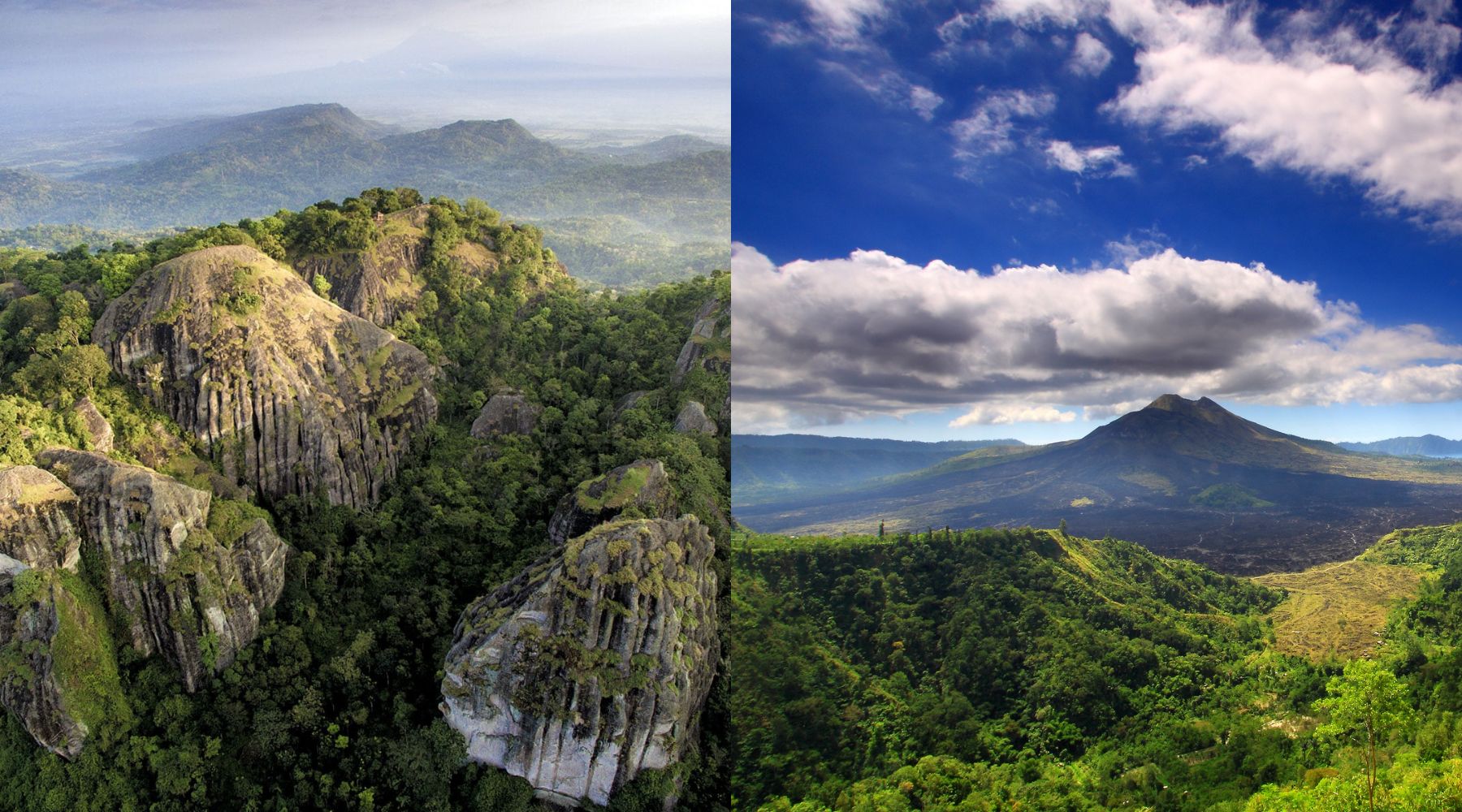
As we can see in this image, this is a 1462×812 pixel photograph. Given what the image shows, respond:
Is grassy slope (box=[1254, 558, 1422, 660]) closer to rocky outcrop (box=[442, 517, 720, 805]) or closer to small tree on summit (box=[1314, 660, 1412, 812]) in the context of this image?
small tree on summit (box=[1314, 660, 1412, 812])

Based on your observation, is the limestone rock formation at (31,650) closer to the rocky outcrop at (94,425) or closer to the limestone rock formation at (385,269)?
the rocky outcrop at (94,425)

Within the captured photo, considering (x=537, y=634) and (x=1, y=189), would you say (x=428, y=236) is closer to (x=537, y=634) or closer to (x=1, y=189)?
(x=537, y=634)

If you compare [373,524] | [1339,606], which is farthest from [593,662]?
[1339,606]

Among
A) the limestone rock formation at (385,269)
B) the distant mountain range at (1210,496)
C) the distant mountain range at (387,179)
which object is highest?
the distant mountain range at (387,179)

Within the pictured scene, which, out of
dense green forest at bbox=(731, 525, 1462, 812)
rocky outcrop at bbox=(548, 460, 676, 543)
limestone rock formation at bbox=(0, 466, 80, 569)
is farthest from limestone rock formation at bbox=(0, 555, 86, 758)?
dense green forest at bbox=(731, 525, 1462, 812)

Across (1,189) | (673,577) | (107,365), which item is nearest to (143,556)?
(107,365)

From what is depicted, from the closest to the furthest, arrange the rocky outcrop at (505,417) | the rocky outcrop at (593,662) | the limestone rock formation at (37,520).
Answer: the rocky outcrop at (593,662)
the limestone rock formation at (37,520)
the rocky outcrop at (505,417)

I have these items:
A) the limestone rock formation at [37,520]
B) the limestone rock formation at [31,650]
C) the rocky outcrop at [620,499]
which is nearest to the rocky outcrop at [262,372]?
the limestone rock formation at [37,520]

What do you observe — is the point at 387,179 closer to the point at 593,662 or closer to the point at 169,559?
the point at 169,559
